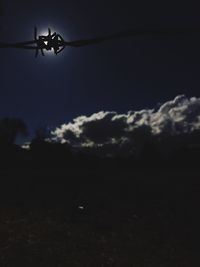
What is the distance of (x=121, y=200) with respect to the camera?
60.7 ft

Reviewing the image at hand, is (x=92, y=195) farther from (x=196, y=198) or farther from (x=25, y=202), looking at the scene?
(x=196, y=198)

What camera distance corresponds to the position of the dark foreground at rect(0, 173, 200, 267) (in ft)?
34.5

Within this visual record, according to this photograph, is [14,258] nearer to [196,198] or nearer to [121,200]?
[121,200]

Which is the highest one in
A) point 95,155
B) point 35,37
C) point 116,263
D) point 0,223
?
point 95,155

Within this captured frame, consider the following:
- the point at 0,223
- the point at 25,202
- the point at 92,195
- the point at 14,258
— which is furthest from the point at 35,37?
the point at 92,195

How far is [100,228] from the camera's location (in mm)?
13516

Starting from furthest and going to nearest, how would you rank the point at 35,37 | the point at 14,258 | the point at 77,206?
the point at 77,206, the point at 14,258, the point at 35,37

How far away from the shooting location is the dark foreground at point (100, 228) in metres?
10.5

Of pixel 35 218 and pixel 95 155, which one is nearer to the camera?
pixel 35 218

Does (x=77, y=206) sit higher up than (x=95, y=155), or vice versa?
(x=95, y=155)

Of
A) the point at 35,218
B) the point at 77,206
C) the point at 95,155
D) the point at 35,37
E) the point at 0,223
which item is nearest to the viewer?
the point at 35,37

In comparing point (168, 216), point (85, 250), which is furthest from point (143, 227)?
point (85, 250)

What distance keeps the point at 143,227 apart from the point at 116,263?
151 inches

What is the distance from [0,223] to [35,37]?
39.6 ft
